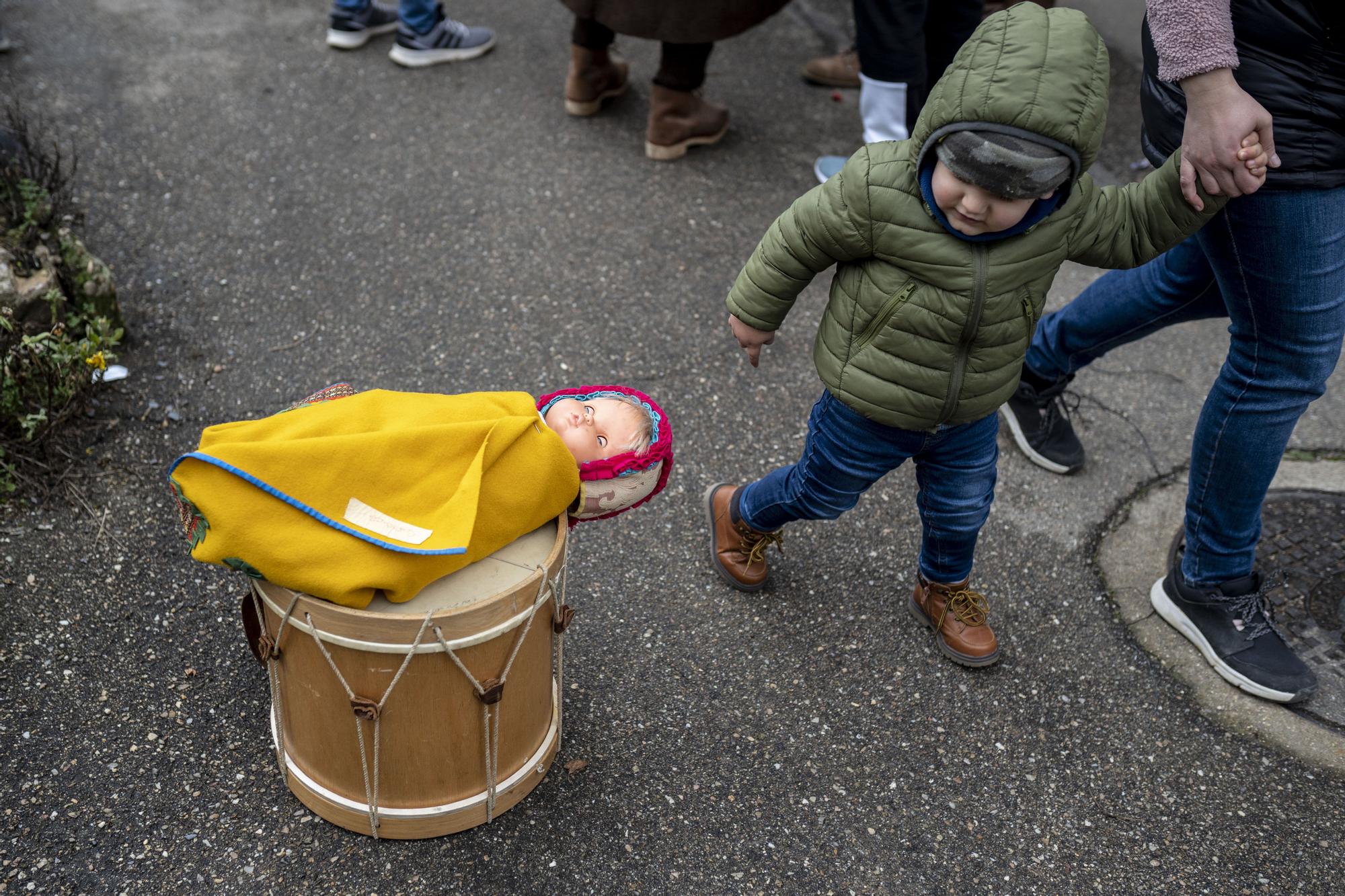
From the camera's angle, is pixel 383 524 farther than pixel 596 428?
No

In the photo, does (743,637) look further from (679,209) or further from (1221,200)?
(679,209)

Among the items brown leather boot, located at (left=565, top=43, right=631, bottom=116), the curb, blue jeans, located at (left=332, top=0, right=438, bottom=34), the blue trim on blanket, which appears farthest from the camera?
blue jeans, located at (left=332, top=0, right=438, bottom=34)

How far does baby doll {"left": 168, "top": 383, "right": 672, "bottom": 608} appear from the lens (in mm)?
1651

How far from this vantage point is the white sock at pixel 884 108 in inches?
144

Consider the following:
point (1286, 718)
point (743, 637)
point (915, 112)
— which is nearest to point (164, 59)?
point (915, 112)

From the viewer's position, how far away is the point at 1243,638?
8.32 feet

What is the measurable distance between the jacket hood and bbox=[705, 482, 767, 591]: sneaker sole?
118 centimetres

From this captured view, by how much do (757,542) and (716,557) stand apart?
0.13 m

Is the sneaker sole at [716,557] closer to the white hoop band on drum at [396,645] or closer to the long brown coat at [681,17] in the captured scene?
the white hoop band on drum at [396,645]

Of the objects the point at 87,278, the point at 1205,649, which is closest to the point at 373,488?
the point at 87,278

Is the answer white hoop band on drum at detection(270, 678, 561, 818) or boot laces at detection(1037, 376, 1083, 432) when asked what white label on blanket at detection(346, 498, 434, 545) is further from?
boot laces at detection(1037, 376, 1083, 432)

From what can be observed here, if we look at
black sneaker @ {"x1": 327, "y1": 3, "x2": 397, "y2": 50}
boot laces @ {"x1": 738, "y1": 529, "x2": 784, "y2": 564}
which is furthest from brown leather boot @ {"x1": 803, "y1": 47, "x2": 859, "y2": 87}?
boot laces @ {"x1": 738, "y1": 529, "x2": 784, "y2": 564}

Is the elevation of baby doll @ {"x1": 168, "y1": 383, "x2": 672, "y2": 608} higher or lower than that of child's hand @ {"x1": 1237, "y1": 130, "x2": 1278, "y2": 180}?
lower

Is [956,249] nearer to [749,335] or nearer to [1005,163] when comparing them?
[1005,163]
